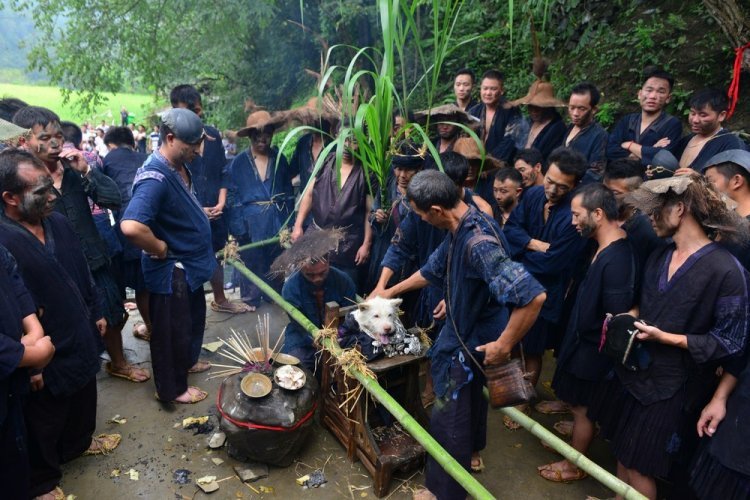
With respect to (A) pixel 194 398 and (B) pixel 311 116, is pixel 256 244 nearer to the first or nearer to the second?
(B) pixel 311 116

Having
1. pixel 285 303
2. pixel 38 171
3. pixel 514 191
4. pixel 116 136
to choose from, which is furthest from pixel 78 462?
pixel 514 191

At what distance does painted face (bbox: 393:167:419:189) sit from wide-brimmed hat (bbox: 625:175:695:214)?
1.80 meters

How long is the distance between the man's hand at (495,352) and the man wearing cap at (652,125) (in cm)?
289

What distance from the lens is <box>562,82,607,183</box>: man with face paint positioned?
477 centimetres

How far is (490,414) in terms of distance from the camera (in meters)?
4.09

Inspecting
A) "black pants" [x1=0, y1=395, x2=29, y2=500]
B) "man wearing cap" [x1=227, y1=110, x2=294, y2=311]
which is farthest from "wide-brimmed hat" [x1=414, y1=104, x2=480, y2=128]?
"black pants" [x1=0, y1=395, x2=29, y2=500]

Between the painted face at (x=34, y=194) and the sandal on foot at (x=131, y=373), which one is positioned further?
the sandal on foot at (x=131, y=373)

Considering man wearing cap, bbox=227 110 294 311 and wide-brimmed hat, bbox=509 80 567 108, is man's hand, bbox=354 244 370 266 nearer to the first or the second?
man wearing cap, bbox=227 110 294 311

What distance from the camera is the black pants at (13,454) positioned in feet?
8.48

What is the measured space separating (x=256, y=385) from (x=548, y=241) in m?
2.47

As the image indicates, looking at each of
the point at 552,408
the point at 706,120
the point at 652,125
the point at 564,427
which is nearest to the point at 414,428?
the point at 564,427

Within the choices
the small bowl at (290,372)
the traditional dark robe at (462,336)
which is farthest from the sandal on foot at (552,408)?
the small bowl at (290,372)

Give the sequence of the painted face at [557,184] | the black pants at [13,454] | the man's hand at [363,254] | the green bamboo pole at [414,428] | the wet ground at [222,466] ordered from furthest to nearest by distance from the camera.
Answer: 1. the man's hand at [363,254]
2. the painted face at [557,184]
3. the wet ground at [222,466]
4. the black pants at [13,454]
5. the green bamboo pole at [414,428]

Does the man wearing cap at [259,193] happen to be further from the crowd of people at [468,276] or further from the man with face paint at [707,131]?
the man with face paint at [707,131]
